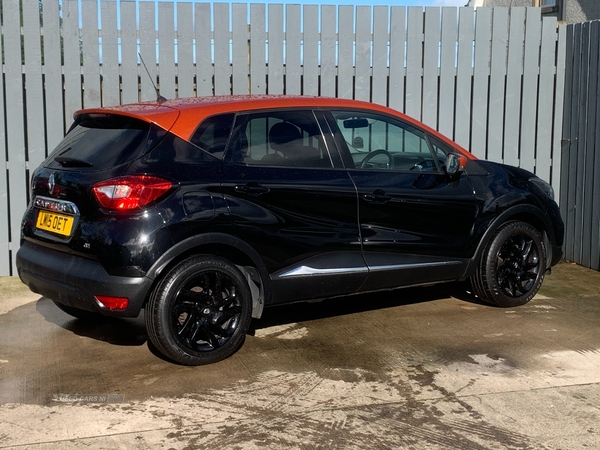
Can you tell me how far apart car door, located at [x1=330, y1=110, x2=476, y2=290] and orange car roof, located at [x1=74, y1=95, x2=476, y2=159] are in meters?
0.18

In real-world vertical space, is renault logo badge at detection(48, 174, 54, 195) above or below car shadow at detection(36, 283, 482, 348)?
above

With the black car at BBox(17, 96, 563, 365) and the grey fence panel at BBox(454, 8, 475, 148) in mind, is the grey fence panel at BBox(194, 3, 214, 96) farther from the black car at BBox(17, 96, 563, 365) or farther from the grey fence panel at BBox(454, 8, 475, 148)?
the grey fence panel at BBox(454, 8, 475, 148)

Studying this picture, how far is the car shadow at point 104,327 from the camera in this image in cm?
562

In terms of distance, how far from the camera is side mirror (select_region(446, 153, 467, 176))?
5.84m

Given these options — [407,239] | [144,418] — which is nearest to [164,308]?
[144,418]

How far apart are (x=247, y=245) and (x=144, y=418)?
4.37ft

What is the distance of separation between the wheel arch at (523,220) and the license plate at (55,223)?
3.09 meters

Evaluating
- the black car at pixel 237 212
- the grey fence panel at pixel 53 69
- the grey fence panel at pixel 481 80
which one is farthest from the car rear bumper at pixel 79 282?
the grey fence panel at pixel 481 80

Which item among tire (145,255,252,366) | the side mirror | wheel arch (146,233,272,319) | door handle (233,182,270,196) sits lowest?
tire (145,255,252,366)

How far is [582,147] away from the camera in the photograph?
8.20m

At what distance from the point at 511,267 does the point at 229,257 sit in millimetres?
2566

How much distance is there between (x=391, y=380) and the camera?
4707 mm

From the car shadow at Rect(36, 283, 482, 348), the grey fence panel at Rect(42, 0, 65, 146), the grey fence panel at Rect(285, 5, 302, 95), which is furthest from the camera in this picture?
the grey fence panel at Rect(285, 5, 302, 95)

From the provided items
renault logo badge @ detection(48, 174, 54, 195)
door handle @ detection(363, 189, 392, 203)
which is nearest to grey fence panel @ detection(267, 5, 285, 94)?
door handle @ detection(363, 189, 392, 203)
